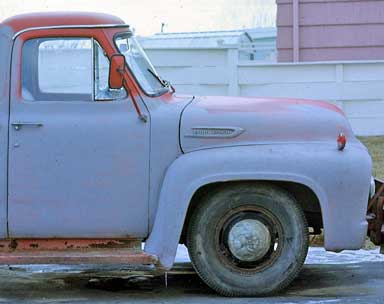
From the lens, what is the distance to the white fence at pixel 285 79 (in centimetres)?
1352

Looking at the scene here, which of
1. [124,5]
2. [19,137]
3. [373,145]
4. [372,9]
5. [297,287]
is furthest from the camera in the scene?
[124,5]

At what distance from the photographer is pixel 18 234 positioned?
6.55 meters

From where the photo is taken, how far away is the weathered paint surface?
21.1 feet

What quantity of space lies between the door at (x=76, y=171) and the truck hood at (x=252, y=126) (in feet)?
1.12

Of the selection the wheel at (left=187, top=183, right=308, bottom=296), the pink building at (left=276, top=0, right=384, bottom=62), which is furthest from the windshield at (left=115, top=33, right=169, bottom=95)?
the pink building at (left=276, top=0, right=384, bottom=62)

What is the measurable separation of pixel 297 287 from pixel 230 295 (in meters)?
0.68

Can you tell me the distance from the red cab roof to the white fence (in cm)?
698

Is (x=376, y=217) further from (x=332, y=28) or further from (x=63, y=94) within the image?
(x=332, y=28)

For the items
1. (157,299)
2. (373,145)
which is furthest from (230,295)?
(373,145)

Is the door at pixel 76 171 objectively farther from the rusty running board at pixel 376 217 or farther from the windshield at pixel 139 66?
the rusty running board at pixel 376 217

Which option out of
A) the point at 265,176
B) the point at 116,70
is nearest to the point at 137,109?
the point at 116,70

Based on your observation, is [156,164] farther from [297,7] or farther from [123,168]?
[297,7]

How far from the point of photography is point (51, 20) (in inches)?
262

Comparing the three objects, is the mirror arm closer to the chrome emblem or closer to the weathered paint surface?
the weathered paint surface
